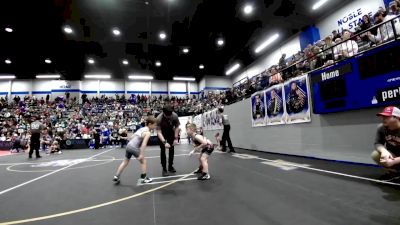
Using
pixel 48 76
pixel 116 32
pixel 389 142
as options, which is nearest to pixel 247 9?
pixel 116 32

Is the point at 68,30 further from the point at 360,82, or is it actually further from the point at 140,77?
the point at 360,82

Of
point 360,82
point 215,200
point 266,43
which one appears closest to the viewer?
point 215,200

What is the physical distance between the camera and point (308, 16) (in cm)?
1442

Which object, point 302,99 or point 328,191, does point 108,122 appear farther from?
point 328,191

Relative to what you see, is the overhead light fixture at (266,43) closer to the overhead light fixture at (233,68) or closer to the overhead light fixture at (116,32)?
the overhead light fixture at (233,68)

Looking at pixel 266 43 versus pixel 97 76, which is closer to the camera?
pixel 266 43

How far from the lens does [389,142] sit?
3.58m

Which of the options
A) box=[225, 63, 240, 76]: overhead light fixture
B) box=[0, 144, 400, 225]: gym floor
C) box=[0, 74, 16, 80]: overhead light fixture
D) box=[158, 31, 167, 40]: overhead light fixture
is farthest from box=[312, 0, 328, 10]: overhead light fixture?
box=[0, 74, 16, 80]: overhead light fixture

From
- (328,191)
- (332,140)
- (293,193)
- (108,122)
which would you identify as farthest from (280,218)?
(108,122)

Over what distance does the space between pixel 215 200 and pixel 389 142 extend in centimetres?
291

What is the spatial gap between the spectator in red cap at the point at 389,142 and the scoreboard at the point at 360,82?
1.33 metres

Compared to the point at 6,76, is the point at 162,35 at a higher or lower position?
lower

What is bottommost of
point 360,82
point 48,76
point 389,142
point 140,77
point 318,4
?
point 389,142

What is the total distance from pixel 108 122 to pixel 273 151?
18.9 meters
